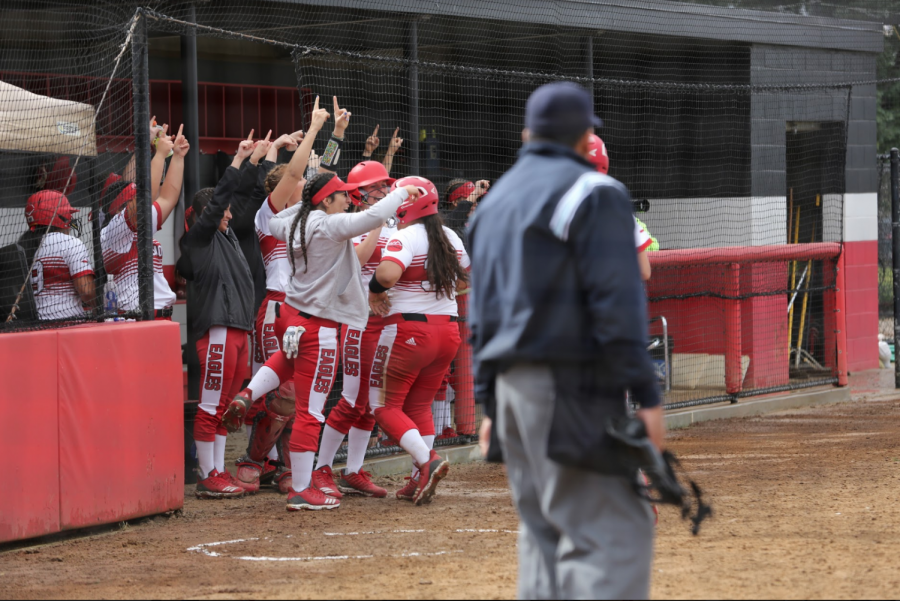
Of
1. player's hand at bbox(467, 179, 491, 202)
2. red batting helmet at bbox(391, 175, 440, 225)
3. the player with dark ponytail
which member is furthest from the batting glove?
player's hand at bbox(467, 179, 491, 202)

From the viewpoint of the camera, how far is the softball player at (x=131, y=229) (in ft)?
22.8

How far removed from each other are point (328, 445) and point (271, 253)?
4.68 feet

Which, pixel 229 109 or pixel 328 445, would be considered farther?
pixel 229 109

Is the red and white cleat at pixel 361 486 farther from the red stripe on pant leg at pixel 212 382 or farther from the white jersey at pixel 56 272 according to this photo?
the white jersey at pixel 56 272

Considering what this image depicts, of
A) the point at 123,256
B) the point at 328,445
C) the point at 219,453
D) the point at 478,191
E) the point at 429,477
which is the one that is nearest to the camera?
the point at 429,477

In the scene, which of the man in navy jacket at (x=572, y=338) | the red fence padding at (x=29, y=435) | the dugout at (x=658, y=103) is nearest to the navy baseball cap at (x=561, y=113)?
the man in navy jacket at (x=572, y=338)

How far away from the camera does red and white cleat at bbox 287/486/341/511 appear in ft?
22.3

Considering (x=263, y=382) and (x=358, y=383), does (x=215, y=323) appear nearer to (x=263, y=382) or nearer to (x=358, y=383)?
(x=263, y=382)

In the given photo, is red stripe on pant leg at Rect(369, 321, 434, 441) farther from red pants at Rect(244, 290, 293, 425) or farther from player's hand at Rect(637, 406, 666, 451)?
player's hand at Rect(637, 406, 666, 451)

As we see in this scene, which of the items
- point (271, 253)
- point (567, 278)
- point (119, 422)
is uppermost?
point (567, 278)

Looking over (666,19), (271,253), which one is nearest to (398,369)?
(271,253)

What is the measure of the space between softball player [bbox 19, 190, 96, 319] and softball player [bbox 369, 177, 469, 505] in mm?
1753

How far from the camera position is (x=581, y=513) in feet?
10.5

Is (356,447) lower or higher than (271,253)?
lower
